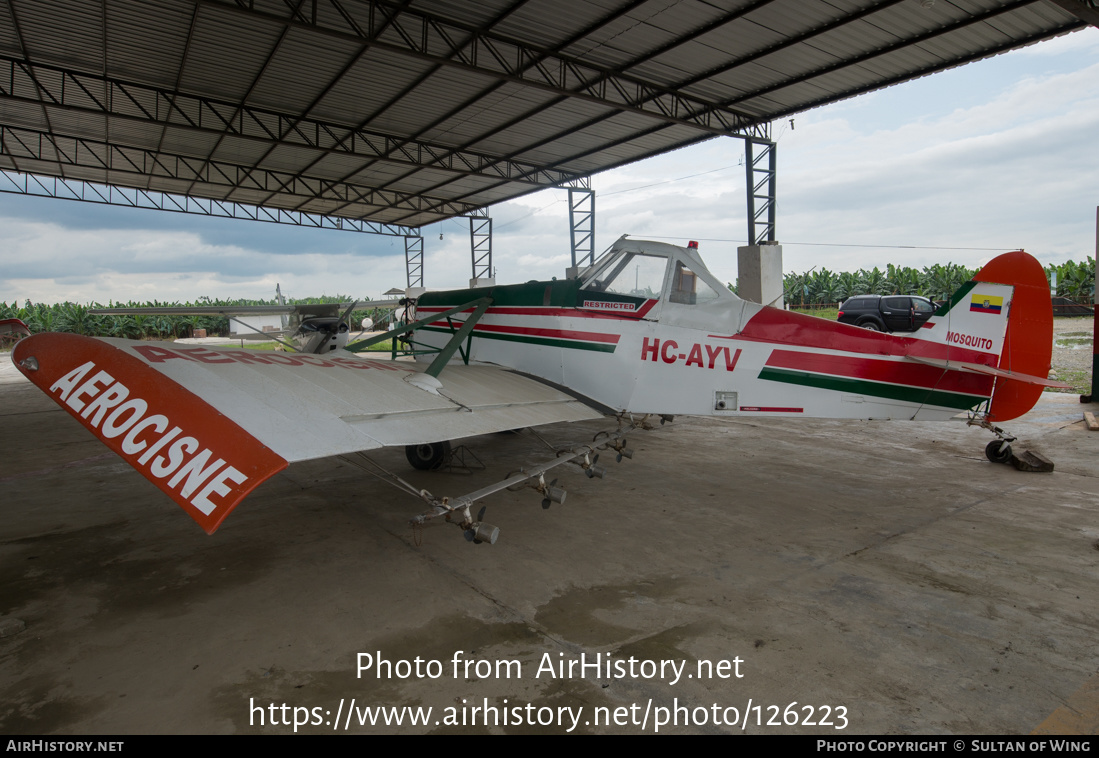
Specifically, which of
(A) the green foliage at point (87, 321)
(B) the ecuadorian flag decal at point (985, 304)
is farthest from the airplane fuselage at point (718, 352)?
(A) the green foliage at point (87, 321)

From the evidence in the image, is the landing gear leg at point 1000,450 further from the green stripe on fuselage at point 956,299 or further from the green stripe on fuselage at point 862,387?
the green stripe on fuselage at point 862,387

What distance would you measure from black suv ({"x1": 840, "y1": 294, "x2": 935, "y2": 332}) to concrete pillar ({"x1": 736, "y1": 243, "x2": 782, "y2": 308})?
22.7ft

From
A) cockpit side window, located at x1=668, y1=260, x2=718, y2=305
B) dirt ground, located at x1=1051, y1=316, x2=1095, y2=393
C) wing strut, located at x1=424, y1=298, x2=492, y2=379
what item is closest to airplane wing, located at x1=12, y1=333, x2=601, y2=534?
wing strut, located at x1=424, y1=298, x2=492, y2=379

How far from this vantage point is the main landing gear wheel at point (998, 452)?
274 inches

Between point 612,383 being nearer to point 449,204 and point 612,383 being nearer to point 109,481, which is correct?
point 109,481

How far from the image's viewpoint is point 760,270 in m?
15.7

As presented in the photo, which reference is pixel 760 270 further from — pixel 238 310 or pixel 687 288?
pixel 238 310

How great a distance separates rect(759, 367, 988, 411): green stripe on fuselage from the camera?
5207 millimetres

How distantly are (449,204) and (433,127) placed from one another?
10.6 m

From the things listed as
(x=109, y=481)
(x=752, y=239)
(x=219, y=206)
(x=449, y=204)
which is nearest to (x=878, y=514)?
(x=109, y=481)

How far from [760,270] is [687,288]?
11.2 m

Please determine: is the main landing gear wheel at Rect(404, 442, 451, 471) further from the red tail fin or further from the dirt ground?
the dirt ground

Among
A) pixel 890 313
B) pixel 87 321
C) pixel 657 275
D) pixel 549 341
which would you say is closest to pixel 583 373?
pixel 549 341

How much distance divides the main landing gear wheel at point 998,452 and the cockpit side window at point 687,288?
14.8ft
